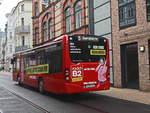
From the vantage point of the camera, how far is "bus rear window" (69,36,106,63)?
466 inches

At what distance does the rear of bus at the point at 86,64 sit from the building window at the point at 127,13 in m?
3.66

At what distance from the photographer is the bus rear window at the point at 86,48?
1184 centimetres

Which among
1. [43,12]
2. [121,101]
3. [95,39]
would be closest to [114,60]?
[95,39]

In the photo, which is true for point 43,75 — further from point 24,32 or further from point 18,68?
point 24,32

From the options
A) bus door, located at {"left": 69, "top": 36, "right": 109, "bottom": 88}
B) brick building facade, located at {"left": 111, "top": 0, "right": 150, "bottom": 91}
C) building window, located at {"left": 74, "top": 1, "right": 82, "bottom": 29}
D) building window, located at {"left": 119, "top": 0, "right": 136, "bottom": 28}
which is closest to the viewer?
bus door, located at {"left": 69, "top": 36, "right": 109, "bottom": 88}

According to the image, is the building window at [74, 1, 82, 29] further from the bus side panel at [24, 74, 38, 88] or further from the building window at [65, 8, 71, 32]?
the bus side panel at [24, 74, 38, 88]

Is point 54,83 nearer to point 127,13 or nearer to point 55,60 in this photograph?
point 55,60

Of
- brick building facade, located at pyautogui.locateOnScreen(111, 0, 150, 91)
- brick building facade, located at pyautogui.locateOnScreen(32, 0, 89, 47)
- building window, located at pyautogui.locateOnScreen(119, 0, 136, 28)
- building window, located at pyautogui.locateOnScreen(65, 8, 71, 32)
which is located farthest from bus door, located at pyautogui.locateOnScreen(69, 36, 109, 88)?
building window, located at pyautogui.locateOnScreen(65, 8, 71, 32)

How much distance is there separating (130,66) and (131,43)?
4.97ft

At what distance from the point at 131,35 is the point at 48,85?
5.94 m

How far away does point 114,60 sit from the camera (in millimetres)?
16922

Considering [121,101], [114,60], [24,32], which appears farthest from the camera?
[24,32]

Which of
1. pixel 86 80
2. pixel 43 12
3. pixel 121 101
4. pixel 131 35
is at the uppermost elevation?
pixel 43 12

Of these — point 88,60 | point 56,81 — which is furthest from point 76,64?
point 56,81
